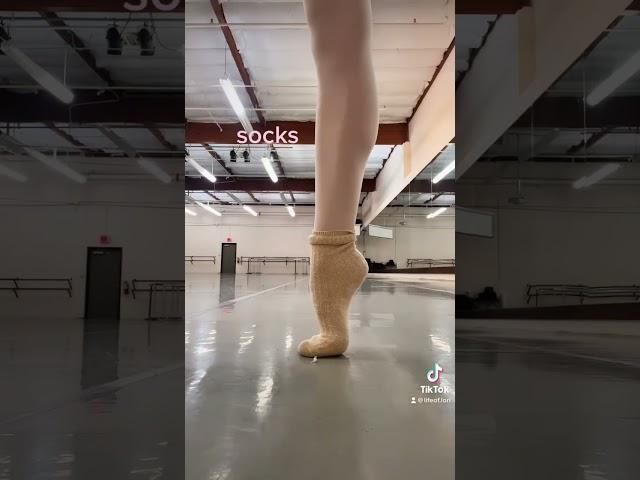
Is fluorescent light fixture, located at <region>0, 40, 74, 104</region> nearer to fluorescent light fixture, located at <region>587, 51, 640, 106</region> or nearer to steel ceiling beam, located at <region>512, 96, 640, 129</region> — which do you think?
steel ceiling beam, located at <region>512, 96, 640, 129</region>

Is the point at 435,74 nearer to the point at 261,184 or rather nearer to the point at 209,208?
the point at 261,184

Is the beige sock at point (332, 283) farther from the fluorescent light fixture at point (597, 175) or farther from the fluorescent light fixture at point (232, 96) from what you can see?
the fluorescent light fixture at point (232, 96)

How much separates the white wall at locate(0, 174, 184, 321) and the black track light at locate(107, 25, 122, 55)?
0.42 ft

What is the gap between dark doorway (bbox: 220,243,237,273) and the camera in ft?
42.7

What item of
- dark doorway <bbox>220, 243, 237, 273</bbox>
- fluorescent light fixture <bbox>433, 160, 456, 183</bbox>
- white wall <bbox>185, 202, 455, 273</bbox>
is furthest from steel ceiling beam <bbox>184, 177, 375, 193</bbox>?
dark doorway <bbox>220, 243, 237, 273</bbox>

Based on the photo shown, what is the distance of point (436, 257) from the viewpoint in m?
7.75

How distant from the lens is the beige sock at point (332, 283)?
52 centimetres

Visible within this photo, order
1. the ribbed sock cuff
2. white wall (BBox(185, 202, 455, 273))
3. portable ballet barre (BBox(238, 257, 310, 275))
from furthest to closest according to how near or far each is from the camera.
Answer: white wall (BBox(185, 202, 455, 273))
portable ballet barre (BBox(238, 257, 310, 275))
the ribbed sock cuff

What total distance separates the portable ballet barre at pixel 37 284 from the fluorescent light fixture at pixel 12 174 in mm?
103

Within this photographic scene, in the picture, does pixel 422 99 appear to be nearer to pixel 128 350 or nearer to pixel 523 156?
pixel 523 156

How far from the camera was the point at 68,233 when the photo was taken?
1.36 ft

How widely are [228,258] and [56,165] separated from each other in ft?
42.6

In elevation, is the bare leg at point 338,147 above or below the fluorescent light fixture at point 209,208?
below

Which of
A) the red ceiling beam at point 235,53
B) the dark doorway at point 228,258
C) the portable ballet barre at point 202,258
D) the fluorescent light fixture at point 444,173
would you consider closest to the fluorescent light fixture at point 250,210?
the dark doorway at point 228,258
